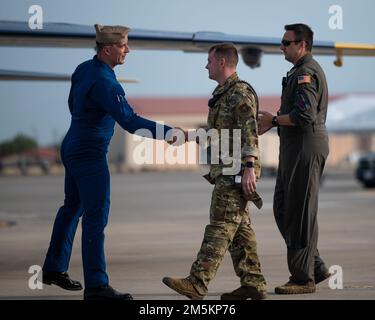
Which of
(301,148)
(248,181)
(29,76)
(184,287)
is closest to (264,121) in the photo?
(301,148)

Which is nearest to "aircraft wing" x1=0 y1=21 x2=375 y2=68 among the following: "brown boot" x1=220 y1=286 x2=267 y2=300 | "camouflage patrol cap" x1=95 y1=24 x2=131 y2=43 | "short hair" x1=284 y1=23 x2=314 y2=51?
"short hair" x1=284 y1=23 x2=314 y2=51

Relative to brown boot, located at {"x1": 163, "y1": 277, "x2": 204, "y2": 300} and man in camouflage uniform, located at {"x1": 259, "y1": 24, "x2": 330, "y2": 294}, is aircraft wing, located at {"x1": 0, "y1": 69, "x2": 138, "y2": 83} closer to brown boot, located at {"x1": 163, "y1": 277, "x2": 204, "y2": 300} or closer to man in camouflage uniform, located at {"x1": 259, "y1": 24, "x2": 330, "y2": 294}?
man in camouflage uniform, located at {"x1": 259, "y1": 24, "x2": 330, "y2": 294}

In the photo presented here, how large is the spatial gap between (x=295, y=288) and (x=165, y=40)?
6.98 meters

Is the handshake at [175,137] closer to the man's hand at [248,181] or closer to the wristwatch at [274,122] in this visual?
the man's hand at [248,181]

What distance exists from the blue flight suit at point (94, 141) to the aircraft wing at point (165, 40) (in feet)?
20.1

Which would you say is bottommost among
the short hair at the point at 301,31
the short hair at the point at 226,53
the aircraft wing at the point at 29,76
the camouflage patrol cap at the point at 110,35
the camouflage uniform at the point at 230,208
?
the camouflage uniform at the point at 230,208

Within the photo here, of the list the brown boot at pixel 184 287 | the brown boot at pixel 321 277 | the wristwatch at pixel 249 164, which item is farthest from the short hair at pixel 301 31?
the brown boot at pixel 184 287

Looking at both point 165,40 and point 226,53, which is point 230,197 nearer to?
point 226,53

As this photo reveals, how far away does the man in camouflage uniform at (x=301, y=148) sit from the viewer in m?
8.52

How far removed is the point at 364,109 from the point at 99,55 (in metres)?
59.5
